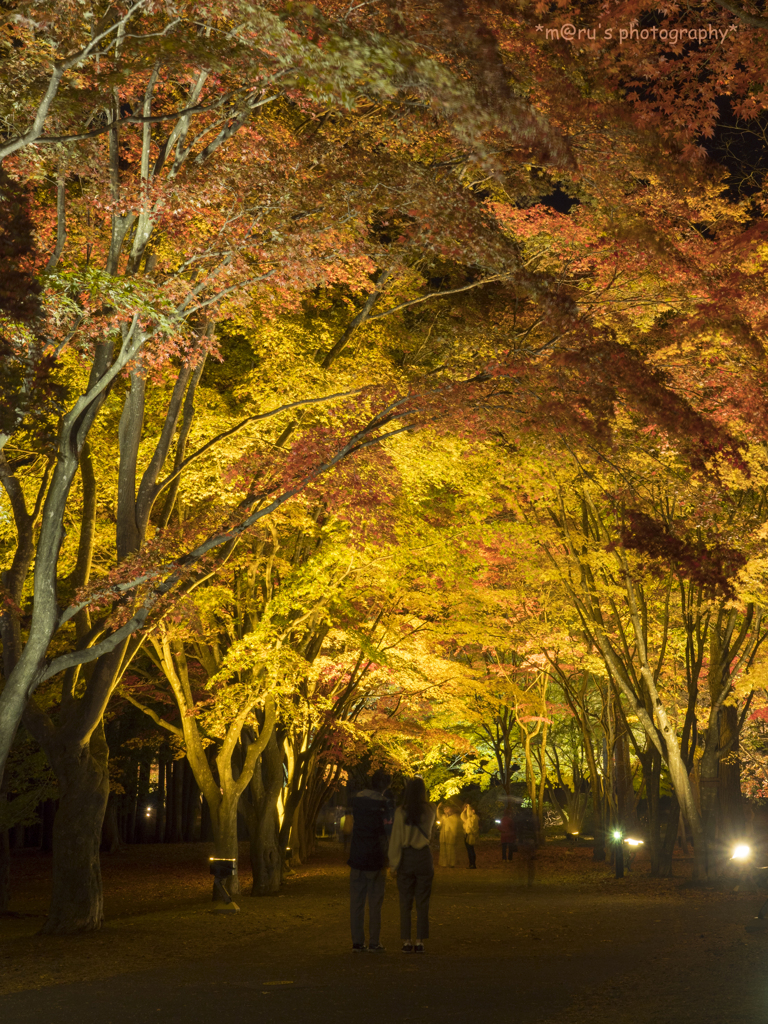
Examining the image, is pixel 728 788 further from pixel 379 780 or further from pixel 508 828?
pixel 379 780

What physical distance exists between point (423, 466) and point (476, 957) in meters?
7.16

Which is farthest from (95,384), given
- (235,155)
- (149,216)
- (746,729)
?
(746,729)

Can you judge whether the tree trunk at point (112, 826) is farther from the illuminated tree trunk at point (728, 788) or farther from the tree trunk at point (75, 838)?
the illuminated tree trunk at point (728, 788)

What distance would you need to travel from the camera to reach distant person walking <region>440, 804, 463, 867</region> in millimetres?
24266

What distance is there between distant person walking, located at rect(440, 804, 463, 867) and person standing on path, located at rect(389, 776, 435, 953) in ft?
52.5

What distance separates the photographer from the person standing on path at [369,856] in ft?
28.4

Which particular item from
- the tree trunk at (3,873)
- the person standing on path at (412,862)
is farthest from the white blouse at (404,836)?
the tree trunk at (3,873)

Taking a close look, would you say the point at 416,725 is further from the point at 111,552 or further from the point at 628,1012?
the point at 628,1012

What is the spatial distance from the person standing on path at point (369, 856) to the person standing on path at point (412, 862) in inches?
5.7

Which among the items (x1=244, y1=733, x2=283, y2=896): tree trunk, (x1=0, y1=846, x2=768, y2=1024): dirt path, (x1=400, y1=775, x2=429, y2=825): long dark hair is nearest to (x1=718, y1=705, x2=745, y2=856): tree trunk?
(x1=0, y1=846, x2=768, y2=1024): dirt path

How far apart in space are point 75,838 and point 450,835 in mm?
14381

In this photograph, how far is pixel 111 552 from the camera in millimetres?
16125

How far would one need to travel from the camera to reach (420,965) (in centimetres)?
798

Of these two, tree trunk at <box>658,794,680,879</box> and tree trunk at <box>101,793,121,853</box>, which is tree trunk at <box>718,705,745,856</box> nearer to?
tree trunk at <box>658,794,680,879</box>
